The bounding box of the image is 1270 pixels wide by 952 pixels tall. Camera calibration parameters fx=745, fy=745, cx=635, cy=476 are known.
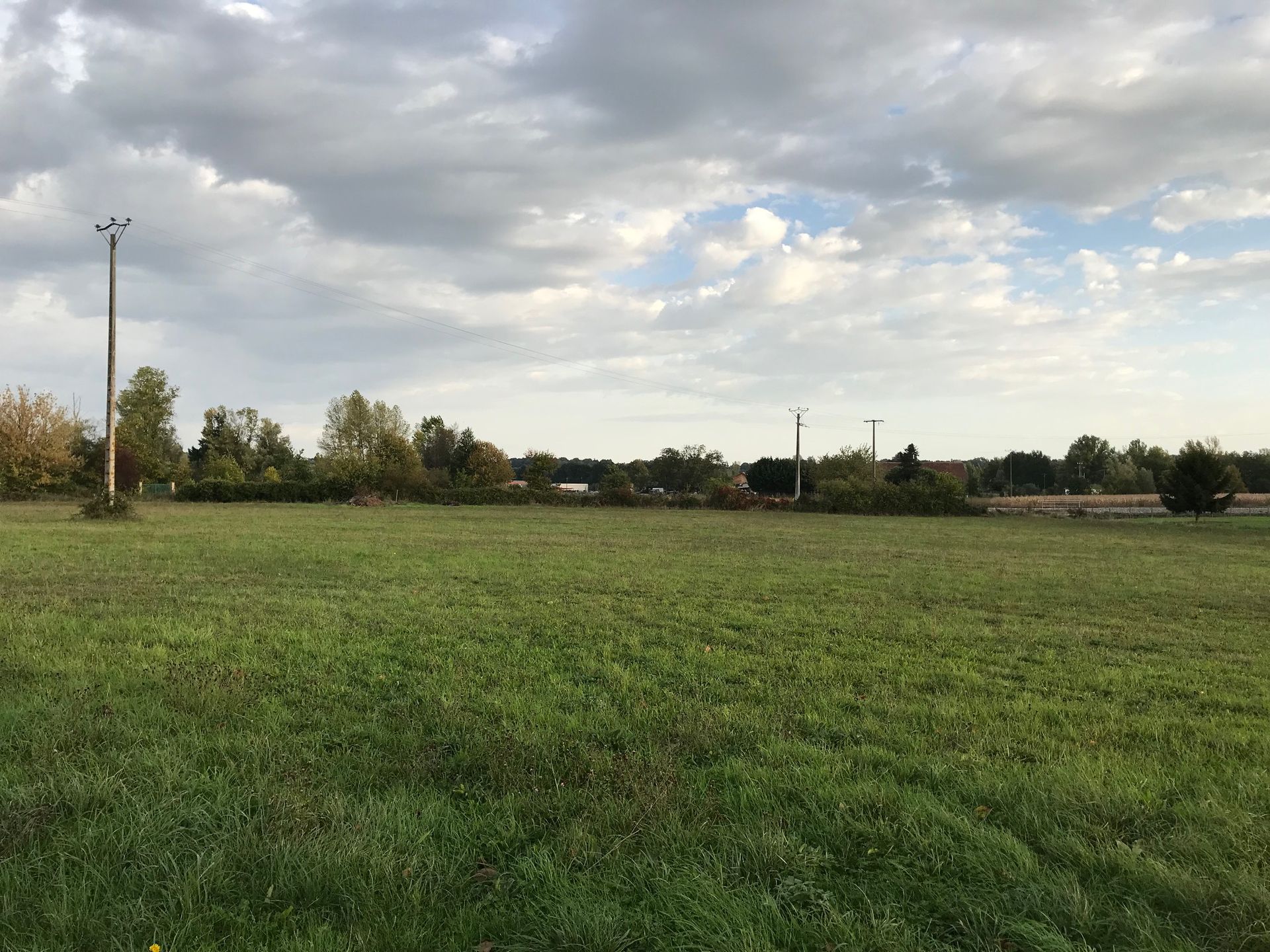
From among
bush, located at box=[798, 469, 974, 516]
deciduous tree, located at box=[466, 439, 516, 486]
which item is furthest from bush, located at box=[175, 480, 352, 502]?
bush, located at box=[798, 469, 974, 516]

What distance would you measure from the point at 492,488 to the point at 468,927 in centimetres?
5204

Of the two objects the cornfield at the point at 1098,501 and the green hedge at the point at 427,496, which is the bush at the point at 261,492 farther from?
the cornfield at the point at 1098,501

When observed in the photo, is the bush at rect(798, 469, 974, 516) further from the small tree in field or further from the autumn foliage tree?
the autumn foliage tree

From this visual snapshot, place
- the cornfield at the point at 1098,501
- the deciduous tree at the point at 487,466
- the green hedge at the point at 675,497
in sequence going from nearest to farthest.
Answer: the green hedge at the point at 675,497, the cornfield at the point at 1098,501, the deciduous tree at the point at 487,466

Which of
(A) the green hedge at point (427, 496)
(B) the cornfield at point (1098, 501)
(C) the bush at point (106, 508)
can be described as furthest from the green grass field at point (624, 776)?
(B) the cornfield at point (1098, 501)

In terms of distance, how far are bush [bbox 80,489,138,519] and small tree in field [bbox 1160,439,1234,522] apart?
159 ft

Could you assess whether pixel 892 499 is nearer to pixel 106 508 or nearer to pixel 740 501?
pixel 740 501

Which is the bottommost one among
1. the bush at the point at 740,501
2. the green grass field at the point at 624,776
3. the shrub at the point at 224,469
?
the green grass field at the point at 624,776

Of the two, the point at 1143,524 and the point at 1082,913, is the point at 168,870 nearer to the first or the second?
the point at 1082,913

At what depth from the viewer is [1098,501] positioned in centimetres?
6831

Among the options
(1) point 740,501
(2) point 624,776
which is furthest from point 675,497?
(2) point 624,776

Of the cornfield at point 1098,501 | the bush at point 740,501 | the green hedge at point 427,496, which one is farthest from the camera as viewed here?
the cornfield at point 1098,501

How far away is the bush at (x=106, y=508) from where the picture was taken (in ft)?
85.9

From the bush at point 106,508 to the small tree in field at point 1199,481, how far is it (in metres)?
48.3
